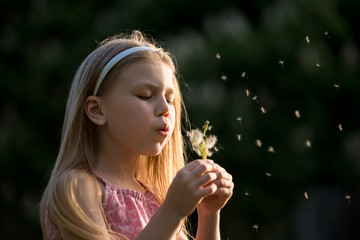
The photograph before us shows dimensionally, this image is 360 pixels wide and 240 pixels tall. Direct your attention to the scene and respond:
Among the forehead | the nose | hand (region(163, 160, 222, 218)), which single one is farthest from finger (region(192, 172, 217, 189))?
the forehead

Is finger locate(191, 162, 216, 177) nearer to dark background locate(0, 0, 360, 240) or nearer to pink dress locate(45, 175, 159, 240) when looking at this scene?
pink dress locate(45, 175, 159, 240)

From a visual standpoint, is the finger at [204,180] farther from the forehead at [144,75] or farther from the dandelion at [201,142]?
the forehead at [144,75]

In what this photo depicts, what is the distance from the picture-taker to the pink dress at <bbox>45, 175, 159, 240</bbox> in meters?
2.59

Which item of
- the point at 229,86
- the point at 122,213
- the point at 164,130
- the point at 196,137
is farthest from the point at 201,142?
the point at 229,86

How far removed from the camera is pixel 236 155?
9.41 meters

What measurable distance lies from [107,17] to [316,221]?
718 centimetres

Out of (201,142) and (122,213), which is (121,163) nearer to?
(122,213)

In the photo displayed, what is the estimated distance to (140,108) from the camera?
8.43 feet

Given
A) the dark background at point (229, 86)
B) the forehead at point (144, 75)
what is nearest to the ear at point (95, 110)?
the forehead at point (144, 75)

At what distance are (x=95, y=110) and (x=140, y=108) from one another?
0.26 meters

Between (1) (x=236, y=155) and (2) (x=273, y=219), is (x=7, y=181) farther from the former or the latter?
(2) (x=273, y=219)

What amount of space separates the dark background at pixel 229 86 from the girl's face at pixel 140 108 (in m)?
6.01

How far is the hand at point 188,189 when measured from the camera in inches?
93.4

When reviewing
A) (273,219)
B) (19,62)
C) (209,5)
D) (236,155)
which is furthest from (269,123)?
(19,62)
